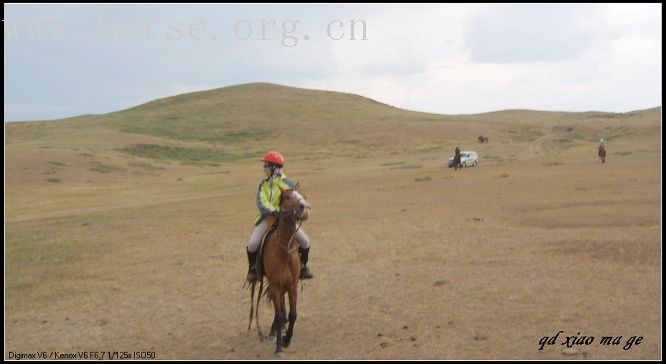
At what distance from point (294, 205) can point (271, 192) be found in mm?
712

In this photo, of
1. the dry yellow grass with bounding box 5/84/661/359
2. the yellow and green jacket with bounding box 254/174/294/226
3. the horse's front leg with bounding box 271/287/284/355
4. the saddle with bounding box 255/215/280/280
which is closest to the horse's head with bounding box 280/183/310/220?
the yellow and green jacket with bounding box 254/174/294/226

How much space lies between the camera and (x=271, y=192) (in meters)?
8.56

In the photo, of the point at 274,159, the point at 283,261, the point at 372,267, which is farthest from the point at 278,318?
the point at 372,267

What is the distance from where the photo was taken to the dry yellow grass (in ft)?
30.3

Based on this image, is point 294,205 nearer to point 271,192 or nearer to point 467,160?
point 271,192

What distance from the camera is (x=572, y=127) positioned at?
294ft

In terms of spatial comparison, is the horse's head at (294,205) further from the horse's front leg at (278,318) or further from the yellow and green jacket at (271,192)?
the horse's front leg at (278,318)

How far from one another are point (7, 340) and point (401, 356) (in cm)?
669

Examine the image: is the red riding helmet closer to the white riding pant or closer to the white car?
the white riding pant

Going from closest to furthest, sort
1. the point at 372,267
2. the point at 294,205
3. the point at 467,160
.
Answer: the point at 294,205, the point at 372,267, the point at 467,160

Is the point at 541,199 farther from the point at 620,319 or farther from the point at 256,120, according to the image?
the point at 256,120

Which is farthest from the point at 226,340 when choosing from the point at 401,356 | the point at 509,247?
the point at 509,247

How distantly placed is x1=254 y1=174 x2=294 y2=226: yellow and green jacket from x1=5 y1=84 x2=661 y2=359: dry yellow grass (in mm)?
2061

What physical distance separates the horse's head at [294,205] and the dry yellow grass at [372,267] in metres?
2.05
